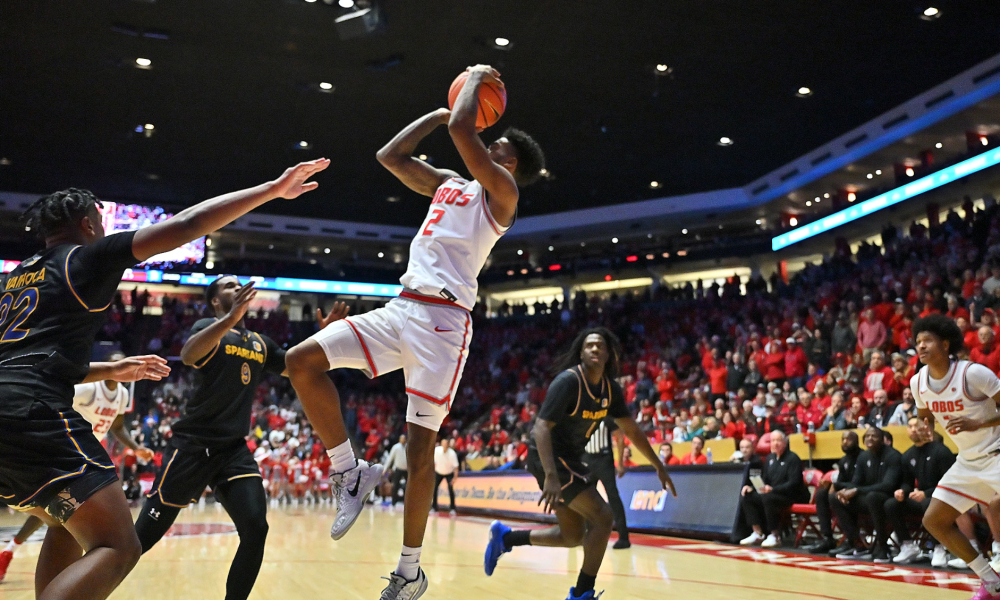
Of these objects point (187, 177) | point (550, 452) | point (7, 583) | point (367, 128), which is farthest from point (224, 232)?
point (550, 452)

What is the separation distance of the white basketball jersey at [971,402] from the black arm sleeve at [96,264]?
17.1ft

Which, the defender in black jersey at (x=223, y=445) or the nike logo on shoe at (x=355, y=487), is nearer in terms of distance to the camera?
the nike logo on shoe at (x=355, y=487)

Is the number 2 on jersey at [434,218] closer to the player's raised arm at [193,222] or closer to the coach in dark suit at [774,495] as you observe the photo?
the player's raised arm at [193,222]

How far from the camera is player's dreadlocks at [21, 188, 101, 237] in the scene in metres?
2.96

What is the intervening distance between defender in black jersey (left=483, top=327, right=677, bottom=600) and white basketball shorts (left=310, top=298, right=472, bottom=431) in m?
1.59

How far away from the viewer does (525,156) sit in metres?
4.13

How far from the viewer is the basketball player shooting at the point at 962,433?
5383mm

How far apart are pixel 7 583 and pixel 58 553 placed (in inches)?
→ 140

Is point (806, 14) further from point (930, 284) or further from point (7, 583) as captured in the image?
point (7, 583)

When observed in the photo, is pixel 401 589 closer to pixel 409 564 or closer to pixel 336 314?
→ pixel 409 564

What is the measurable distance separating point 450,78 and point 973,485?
44.0 feet

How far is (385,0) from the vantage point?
44.3ft

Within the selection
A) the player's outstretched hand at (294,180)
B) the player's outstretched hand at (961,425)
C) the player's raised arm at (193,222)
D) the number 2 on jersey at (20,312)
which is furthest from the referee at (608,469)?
the number 2 on jersey at (20,312)

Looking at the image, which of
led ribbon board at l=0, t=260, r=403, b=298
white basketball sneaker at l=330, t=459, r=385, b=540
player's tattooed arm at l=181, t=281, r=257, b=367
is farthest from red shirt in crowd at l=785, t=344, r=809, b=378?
led ribbon board at l=0, t=260, r=403, b=298
